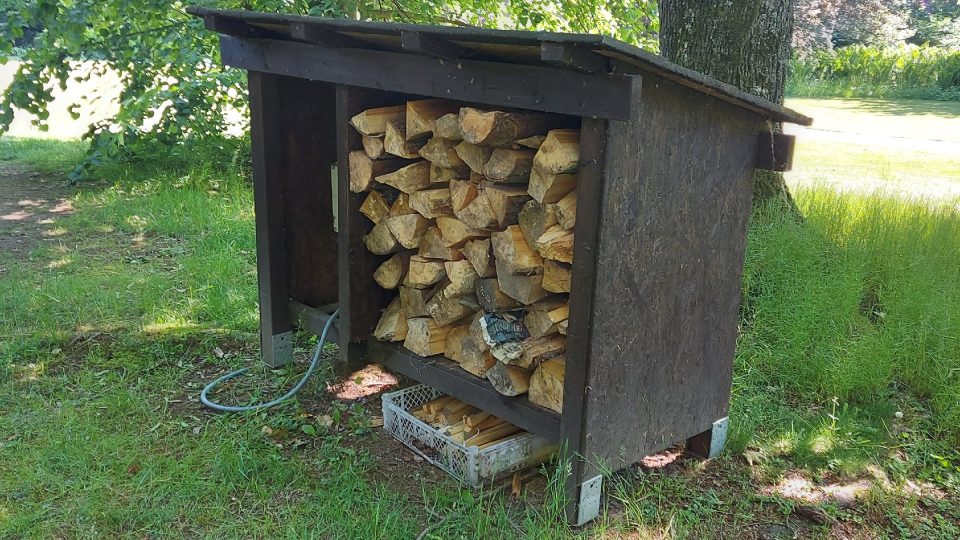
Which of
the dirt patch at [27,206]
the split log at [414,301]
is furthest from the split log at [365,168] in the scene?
the dirt patch at [27,206]

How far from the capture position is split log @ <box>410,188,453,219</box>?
10.3ft

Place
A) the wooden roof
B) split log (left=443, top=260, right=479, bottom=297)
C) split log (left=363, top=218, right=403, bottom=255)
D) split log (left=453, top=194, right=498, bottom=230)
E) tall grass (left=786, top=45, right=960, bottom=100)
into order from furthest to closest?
tall grass (left=786, top=45, right=960, bottom=100)
split log (left=363, top=218, right=403, bottom=255)
split log (left=443, top=260, right=479, bottom=297)
split log (left=453, top=194, right=498, bottom=230)
the wooden roof

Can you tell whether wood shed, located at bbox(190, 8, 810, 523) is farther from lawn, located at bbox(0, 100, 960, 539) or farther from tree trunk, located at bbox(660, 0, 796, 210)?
tree trunk, located at bbox(660, 0, 796, 210)

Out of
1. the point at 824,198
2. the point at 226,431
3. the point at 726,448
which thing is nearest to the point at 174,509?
the point at 226,431

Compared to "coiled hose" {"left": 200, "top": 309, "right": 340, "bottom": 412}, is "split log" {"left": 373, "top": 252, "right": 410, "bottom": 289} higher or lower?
higher

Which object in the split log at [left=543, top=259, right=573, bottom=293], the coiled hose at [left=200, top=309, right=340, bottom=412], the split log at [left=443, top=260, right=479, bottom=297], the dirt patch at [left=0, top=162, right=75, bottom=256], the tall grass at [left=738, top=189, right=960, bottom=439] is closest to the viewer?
the split log at [left=543, top=259, right=573, bottom=293]

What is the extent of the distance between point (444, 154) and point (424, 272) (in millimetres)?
490

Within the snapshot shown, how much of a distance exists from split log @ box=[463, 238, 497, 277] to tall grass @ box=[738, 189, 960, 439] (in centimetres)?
174

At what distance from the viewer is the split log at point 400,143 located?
125 inches

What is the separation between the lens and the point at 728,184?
2.95 meters

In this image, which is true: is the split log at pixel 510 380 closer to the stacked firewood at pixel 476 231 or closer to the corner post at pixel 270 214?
the stacked firewood at pixel 476 231

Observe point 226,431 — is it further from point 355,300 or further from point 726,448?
point 726,448

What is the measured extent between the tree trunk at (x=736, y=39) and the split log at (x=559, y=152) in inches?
91.8

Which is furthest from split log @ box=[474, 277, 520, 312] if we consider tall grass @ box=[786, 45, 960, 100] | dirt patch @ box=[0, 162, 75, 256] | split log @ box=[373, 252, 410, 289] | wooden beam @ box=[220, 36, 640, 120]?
tall grass @ box=[786, 45, 960, 100]
